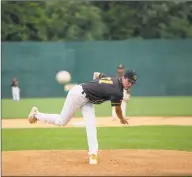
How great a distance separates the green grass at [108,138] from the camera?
10.5m

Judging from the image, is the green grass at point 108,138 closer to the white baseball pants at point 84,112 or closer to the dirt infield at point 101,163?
the dirt infield at point 101,163

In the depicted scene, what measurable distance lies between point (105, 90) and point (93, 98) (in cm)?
25

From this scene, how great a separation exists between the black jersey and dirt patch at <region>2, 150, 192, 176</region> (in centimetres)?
96

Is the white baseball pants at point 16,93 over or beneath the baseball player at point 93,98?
over

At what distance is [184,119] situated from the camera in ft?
53.8

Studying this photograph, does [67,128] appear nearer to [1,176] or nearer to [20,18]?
[1,176]

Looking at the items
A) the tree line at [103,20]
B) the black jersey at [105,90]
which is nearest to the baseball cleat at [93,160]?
the black jersey at [105,90]

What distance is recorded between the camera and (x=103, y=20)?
3769 centimetres

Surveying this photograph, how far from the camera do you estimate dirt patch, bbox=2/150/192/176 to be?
7.18 meters

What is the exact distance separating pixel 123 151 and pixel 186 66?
20.4 m

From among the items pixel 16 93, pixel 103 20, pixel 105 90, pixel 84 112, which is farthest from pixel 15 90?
pixel 105 90

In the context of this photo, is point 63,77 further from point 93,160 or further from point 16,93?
point 93,160

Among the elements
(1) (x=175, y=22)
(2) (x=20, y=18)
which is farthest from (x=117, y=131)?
(1) (x=175, y=22)

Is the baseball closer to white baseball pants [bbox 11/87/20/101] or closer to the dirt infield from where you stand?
white baseball pants [bbox 11/87/20/101]
